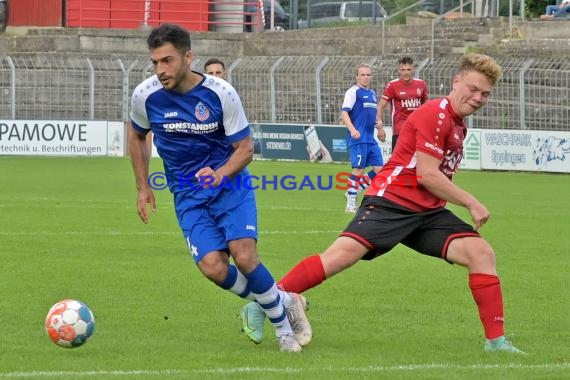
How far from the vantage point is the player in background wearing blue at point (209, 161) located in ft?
24.6

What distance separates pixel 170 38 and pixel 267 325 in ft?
7.61

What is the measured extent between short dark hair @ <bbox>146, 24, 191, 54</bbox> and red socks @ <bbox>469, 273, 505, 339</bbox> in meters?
2.23

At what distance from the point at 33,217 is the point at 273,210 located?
3755 mm

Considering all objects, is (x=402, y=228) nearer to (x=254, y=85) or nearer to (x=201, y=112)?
(x=201, y=112)

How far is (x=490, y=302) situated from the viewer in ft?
24.8

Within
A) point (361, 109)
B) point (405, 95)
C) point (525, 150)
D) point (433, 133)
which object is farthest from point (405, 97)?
point (433, 133)

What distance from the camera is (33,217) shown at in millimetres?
16719

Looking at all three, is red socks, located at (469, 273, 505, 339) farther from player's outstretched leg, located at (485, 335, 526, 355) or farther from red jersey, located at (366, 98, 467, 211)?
red jersey, located at (366, 98, 467, 211)

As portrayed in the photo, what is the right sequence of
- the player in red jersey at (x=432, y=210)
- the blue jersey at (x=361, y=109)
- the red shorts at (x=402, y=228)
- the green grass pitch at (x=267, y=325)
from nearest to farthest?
the green grass pitch at (x=267, y=325)
the player in red jersey at (x=432, y=210)
the red shorts at (x=402, y=228)
the blue jersey at (x=361, y=109)

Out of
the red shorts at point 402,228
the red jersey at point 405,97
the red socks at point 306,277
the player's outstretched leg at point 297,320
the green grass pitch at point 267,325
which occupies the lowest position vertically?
the green grass pitch at point 267,325

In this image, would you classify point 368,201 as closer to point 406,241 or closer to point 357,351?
point 406,241

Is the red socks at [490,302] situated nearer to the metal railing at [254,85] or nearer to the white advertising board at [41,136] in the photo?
the metal railing at [254,85]

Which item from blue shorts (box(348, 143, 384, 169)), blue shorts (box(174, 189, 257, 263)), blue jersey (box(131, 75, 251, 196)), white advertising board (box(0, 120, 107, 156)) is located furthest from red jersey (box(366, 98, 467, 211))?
white advertising board (box(0, 120, 107, 156))

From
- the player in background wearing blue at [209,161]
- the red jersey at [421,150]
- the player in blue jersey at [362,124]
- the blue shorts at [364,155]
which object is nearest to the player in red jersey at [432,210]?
the red jersey at [421,150]
